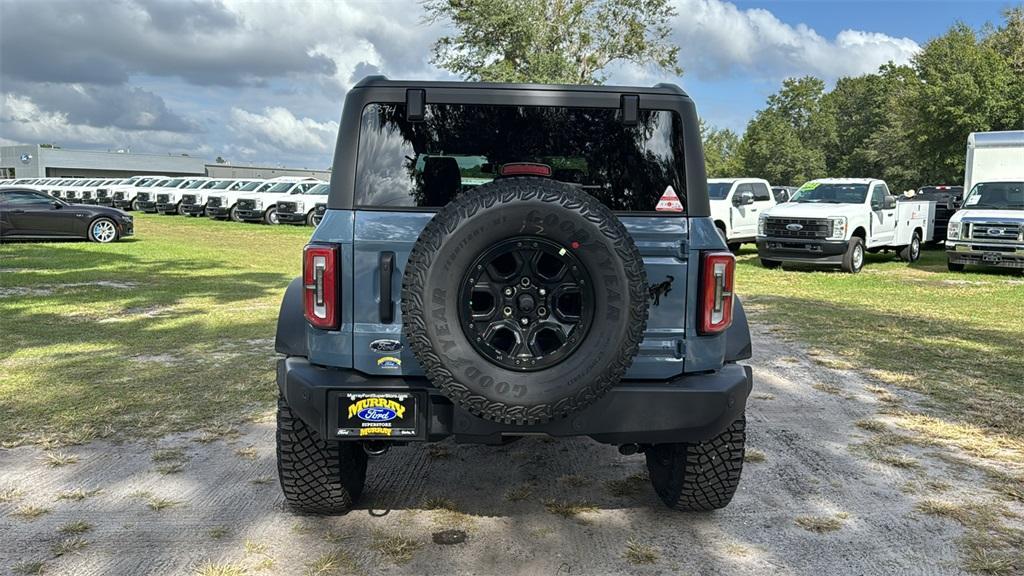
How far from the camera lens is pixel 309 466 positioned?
139 inches

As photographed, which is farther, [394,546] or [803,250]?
[803,250]

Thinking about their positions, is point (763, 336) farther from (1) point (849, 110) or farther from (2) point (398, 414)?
(1) point (849, 110)

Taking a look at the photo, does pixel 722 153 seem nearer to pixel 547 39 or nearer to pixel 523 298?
pixel 547 39

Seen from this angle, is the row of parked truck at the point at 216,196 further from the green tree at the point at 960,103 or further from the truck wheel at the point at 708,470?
the green tree at the point at 960,103

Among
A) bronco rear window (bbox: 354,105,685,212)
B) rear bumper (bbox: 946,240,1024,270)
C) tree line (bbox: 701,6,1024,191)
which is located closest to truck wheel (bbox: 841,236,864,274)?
rear bumper (bbox: 946,240,1024,270)

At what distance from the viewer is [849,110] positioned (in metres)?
87.8

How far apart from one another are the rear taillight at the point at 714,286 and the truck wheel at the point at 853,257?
1288 centimetres

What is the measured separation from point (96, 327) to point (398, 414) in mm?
6505

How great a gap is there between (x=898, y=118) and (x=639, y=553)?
5707 centimetres

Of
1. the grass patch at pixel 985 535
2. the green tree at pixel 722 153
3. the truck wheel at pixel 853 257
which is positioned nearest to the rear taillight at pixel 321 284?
the grass patch at pixel 985 535

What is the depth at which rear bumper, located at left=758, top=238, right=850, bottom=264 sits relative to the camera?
589 inches

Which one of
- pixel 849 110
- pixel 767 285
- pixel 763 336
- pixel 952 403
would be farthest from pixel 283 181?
pixel 849 110

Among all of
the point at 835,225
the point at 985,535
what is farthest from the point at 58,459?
the point at 835,225

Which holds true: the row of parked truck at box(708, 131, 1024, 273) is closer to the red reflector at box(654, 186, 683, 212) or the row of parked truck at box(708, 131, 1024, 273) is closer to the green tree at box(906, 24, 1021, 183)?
the red reflector at box(654, 186, 683, 212)
